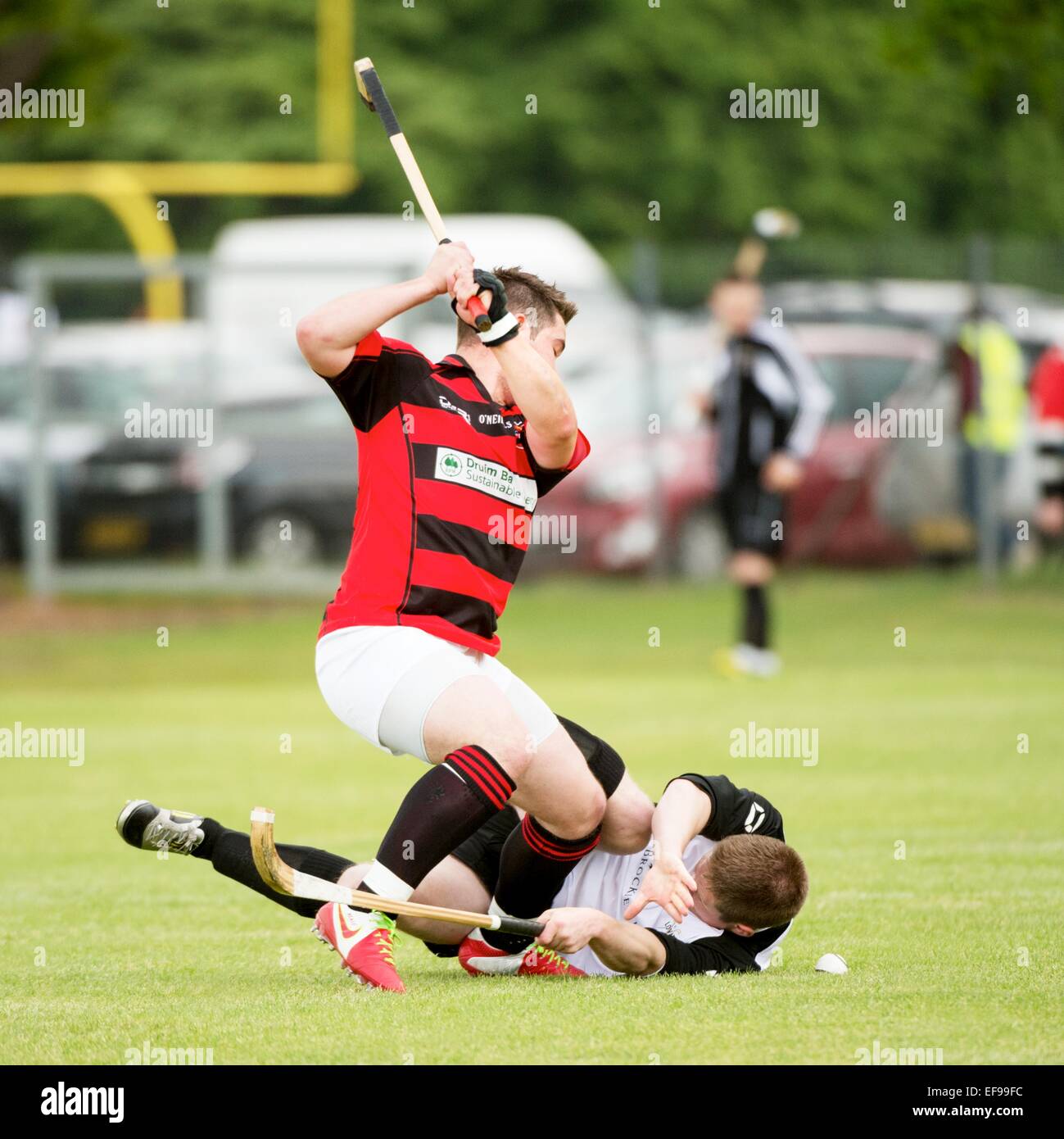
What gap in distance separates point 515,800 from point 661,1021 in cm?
91

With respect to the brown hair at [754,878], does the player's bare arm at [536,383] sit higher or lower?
higher

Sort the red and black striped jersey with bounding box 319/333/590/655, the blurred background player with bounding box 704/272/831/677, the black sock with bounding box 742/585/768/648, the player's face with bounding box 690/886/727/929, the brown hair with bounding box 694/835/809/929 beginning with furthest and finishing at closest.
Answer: the blurred background player with bounding box 704/272/831/677, the black sock with bounding box 742/585/768/648, the red and black striped jersey with bounding box 319/333/590/655, the player's face with bounding box 690/886/727/929, the brown hair with bounding box 694/835/809/929

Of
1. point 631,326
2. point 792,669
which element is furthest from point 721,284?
point 631,326

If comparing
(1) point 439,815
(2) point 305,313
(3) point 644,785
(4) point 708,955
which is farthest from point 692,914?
(2) point 305,313

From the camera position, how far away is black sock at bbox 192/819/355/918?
607 cm

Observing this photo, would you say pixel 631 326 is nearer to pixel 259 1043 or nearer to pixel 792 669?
pixel 792 669

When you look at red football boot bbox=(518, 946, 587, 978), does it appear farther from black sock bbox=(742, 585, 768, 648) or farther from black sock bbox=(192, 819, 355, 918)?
black sock bbox=(742, 585, 768, 648)

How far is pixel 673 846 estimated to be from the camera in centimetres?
550

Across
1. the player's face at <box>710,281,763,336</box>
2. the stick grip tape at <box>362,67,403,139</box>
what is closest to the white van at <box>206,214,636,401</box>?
the player's face at <box>710,281,763,336</box>

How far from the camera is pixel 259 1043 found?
193 inches

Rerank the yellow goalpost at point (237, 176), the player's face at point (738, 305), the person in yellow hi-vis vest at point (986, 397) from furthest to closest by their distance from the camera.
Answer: the yellow goalpost at point (237, 176), the person in yellow hi-vis vest at point (986, 397), the player's face at point (738, 305)

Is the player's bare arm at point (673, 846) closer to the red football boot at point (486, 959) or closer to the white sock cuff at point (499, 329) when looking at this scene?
the red football boot at point (486, 959)

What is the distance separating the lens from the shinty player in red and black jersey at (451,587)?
18.2 feet

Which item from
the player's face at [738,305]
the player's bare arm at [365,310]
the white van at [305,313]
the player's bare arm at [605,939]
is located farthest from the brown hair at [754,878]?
the white van at [305,313]
